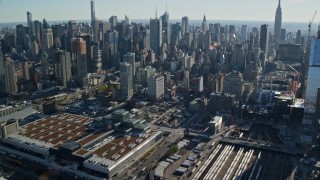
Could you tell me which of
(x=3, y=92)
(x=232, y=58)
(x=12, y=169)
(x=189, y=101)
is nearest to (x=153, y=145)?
(x=12, y=169)

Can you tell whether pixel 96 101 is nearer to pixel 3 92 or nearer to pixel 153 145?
pixel 3 92

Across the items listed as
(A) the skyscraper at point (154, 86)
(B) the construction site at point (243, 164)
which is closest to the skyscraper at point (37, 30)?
(A) the skyscraper at point (154, 86)

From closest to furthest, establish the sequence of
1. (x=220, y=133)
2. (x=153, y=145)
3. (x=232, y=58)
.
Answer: (x=153, y=145)
(x=220, y=133)
(x=232, y=58)

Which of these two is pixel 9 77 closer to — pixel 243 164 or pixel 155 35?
pixel 243 164

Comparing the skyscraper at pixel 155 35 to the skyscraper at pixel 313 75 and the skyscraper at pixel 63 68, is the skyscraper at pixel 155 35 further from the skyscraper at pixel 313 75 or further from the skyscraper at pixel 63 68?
the skyscraper at pixel 313 75

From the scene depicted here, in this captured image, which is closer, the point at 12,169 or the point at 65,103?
the point at 12,169

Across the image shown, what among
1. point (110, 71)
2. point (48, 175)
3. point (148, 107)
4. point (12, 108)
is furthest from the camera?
point (110, 71)

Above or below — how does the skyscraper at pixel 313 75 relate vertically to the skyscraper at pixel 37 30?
below

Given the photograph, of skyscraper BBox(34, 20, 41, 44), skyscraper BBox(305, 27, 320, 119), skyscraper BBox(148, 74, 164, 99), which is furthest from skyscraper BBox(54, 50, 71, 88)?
skyscraper BBox(34, 20, 41, 44)

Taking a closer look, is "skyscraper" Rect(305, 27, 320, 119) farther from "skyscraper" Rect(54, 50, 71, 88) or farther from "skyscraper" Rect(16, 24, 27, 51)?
"skyscraper" Rect(16, 24, 27, 51)
